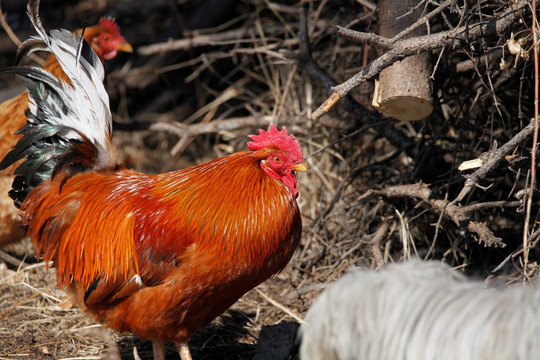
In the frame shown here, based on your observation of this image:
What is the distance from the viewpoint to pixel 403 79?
3318 millimetres

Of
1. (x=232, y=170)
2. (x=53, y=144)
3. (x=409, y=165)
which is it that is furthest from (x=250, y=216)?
(x=409, y=165)

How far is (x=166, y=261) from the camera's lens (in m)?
3.12

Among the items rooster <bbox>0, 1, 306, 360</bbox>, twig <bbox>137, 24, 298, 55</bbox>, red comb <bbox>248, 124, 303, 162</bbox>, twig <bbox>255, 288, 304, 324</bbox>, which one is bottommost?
twig <bbox>255, 288, 304, 324</bbox>

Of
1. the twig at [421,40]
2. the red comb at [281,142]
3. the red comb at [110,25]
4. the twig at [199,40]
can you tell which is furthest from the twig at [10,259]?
the twig at [421,40]

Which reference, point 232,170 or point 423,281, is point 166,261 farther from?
point 423,281

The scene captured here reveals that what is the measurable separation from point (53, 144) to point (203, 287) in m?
1.48

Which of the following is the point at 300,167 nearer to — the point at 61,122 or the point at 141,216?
the point at 141,216

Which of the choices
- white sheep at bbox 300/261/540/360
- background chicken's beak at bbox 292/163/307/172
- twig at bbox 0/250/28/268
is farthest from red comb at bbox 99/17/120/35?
white sheep at bbox 300/261/540/360

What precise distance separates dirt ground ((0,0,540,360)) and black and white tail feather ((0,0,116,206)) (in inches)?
46.5

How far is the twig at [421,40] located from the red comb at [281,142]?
0.78 ft

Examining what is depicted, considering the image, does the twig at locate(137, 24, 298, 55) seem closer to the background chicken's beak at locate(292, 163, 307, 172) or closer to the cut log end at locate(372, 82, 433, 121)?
the cut log end at locate(372, 82, 433, 121)

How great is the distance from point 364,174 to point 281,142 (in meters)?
1.77

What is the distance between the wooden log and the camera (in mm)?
3314

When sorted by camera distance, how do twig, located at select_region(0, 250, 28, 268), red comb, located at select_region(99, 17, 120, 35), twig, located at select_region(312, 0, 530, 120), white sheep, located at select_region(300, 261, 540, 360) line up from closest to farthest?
white sheep, located at select_region(300, 261, 540, 360)
twig, located at select_region(312, 0, 530, 120)
twig, located at select_region(0, 250, 28, 268)
red comb, located at select_region(99, 17, 120, 35)
